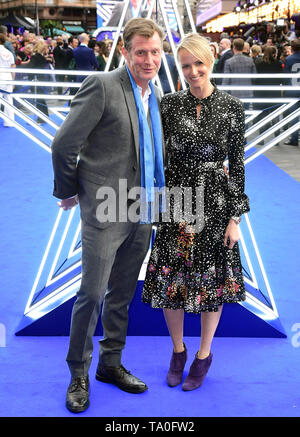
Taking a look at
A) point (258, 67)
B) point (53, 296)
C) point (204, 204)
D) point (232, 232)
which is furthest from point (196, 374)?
point (258, 67)

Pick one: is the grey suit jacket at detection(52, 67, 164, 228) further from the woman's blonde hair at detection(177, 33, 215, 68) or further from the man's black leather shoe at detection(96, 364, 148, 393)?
the man's black leather shoe at detection(96, 364, 148, 393)

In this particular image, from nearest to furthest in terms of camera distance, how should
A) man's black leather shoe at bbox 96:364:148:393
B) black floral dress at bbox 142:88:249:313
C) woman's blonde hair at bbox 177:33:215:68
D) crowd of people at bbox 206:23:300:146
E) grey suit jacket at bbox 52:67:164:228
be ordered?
grey suit jacket at bbox 52:67:164:228
woman's blonde hair at bbox 177:33:215:68
black floral dress at bbox 142:88:249:313
man's black leather shoe at bbox 96:364:148:393
crowd of people at bbox 206:23:300:146

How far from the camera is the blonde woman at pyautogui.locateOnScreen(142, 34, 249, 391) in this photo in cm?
252

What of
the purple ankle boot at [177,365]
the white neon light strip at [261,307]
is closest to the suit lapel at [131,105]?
the purple ankle boot at [177,365]

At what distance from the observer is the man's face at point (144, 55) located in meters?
2.32

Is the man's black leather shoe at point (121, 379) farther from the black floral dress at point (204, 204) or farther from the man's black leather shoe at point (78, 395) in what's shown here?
the black floral dress at point (204, 204)

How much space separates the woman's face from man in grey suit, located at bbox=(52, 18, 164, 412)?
0.48 ft

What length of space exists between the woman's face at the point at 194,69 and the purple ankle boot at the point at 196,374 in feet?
4.48

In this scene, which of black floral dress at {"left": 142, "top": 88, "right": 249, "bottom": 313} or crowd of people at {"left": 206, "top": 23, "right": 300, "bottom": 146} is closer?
black floral dress at {"left": 142, "top": 88, "right": 249, "bottom": 313}

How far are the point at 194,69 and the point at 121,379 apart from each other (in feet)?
5.03

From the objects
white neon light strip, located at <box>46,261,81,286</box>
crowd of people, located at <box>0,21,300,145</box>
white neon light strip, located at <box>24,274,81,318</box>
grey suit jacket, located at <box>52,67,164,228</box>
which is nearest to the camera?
grey suit jacket, located at <box>52,67,164,228</box>

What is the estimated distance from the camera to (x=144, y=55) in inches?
91.7

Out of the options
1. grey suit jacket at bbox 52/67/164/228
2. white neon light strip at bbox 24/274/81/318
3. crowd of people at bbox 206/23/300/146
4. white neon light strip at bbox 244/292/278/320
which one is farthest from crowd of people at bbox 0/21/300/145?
grey suit jacket at bbox 52/67/164/228
